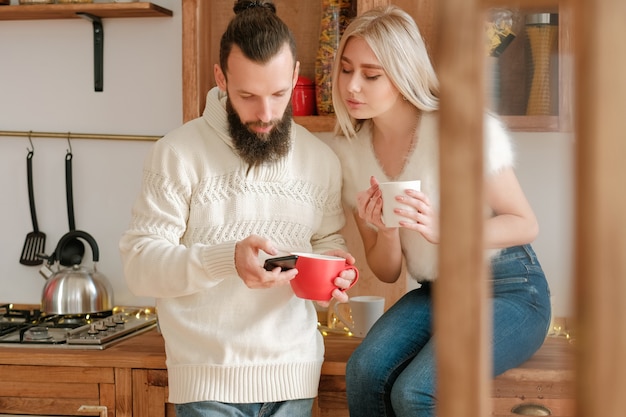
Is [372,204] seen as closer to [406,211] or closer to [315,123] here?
[406,211]

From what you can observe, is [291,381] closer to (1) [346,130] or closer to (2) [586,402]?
(1) [346,130]

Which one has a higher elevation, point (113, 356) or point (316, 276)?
point (316, 276)

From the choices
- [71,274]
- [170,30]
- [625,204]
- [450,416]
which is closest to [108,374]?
[71,274]

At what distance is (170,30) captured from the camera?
241cm

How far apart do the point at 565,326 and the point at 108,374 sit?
1132 millimetres

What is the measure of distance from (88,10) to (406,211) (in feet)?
4.00

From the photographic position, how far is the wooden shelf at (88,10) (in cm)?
226

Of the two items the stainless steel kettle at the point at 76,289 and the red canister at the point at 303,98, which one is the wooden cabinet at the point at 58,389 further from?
the red canister at the point at 303,98

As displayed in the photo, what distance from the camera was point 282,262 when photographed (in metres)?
1.52

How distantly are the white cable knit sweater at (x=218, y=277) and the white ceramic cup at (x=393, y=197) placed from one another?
9.0 inches

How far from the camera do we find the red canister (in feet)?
6.92

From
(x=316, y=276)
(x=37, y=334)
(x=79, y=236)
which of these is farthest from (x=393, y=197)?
(x=79, y=236)

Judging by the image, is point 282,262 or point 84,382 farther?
point 84,382

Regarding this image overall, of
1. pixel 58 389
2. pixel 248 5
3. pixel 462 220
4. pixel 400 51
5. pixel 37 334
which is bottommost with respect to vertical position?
pixel 58 389
